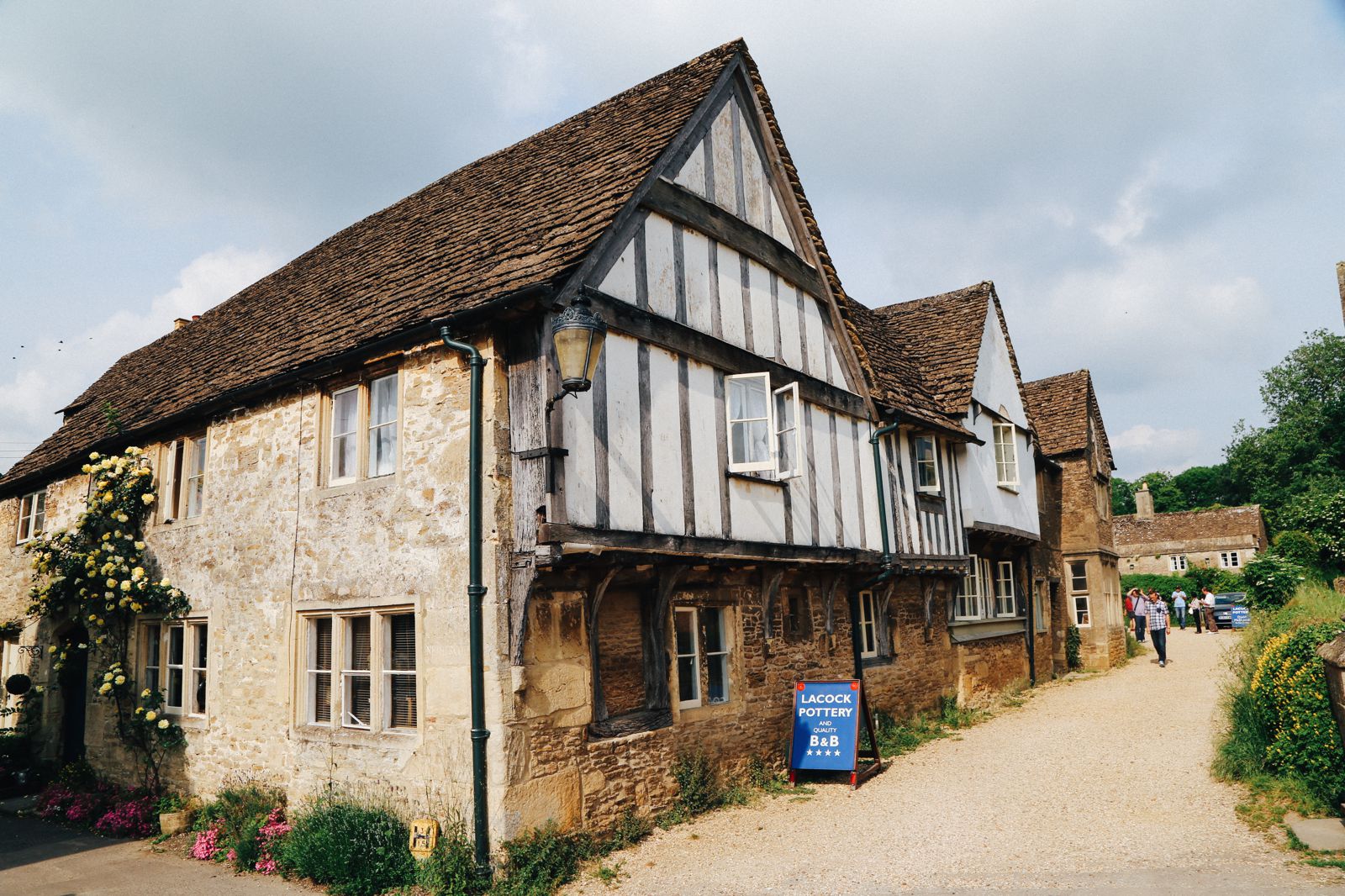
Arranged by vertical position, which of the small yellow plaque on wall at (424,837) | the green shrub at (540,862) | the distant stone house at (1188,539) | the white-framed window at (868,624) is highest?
the distant stone house at (1188,539)

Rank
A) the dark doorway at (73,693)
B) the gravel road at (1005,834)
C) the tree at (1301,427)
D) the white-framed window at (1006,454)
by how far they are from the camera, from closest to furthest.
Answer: the gravel road at (1005,834), the dark doorway at (73,693), the white-framed window at (1006,454), the tree at (1301,427)

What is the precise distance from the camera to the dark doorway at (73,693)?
1460 cm

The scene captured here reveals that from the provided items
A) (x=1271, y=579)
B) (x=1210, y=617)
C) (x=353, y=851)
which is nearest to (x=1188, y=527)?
(x=1210, y=617)

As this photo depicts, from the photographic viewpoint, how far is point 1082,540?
23719mm

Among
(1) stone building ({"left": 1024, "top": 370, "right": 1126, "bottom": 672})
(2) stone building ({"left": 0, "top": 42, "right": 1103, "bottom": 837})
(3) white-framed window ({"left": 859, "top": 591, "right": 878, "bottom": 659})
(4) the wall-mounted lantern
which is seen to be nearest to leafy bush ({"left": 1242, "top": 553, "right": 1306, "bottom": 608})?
(1) stone building ({"left": 1024, "top": 370, "right": 1126, "bottom": 672})

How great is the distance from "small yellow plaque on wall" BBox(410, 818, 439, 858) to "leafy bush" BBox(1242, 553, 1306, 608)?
1771 centimetres

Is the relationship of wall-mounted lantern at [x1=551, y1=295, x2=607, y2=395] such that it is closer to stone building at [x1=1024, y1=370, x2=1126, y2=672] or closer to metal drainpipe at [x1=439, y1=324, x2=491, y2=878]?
metal drainpipe at [x1=439, y1=324, x2=491, y2=878]

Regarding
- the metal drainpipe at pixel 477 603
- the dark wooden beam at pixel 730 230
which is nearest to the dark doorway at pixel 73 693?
the metal drainpipe at pixel 477 603

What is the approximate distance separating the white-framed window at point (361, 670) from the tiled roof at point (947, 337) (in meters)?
11.5

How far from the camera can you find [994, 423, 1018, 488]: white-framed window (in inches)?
734

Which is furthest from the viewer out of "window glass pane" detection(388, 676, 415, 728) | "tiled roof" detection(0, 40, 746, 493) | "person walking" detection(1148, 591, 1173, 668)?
"person walking" detection(1148, 591, 1173, 668)

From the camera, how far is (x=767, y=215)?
12188 mm

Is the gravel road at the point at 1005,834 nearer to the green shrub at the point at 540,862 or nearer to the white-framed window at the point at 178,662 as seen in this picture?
the green shrub at the point at 540,862

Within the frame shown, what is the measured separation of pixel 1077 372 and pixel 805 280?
16832 millimetres
